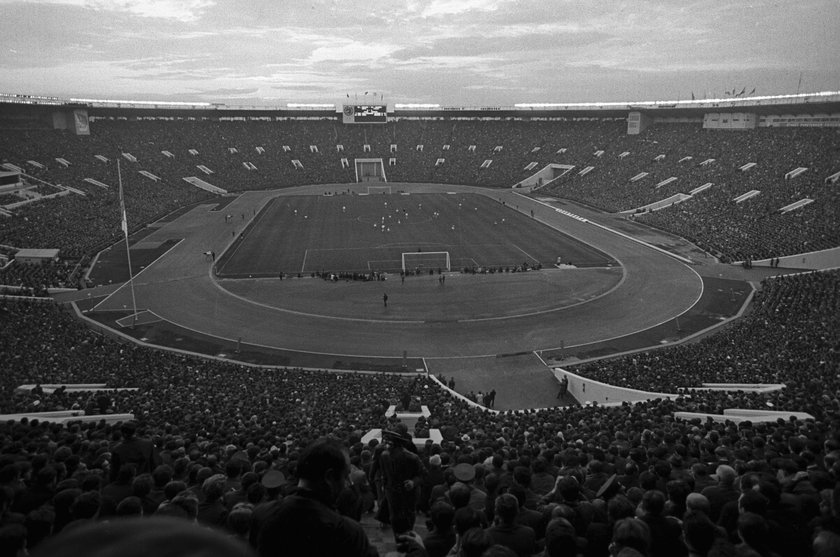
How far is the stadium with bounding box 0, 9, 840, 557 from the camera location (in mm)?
7020

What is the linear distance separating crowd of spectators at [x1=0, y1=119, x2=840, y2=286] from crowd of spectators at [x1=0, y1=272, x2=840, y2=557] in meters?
28.1

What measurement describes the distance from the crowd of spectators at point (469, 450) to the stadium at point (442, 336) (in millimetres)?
67

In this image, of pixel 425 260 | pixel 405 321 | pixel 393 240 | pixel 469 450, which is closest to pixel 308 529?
pixel 469 450

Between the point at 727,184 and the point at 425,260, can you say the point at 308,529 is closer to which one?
the point at 425,260

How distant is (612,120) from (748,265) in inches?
2981

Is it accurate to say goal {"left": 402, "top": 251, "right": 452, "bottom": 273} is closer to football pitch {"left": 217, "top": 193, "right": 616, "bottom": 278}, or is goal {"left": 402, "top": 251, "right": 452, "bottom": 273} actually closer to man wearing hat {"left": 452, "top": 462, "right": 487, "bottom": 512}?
football pitch {"left": 217, "top": 193, "right": 616, "bottom": 278}

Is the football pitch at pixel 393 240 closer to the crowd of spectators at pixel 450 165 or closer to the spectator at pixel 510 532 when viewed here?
the crowd of spectators at pixel 450 165

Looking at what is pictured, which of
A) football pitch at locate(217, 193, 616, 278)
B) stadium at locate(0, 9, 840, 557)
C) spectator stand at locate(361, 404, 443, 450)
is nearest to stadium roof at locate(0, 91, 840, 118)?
stadium at locate(0, 9, 840, 557)

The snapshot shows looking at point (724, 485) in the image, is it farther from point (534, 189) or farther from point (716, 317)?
point (534, 189)

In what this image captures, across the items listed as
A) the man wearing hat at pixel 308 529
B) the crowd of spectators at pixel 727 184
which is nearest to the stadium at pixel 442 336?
the man wearing hat at pixel 308 529

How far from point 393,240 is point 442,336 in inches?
1106

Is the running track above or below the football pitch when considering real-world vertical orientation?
below

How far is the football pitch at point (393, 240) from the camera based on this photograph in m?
52.5

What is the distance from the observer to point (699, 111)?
9775 centimetres
